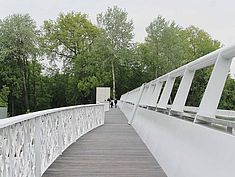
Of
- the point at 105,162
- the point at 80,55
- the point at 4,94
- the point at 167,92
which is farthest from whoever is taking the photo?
the point at 80,55

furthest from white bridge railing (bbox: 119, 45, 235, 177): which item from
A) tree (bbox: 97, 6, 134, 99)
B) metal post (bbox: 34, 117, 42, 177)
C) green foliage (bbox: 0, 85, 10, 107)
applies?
tree (bbox: 97, 6, 134, 99)

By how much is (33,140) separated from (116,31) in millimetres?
51580

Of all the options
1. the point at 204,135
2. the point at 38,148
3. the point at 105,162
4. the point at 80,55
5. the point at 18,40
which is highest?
the point at 18,40

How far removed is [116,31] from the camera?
2239 inches

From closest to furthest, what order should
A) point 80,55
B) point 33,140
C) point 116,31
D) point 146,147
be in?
1. point 33,140
2. point 146,147
3. point 116,31
4. point 80,55

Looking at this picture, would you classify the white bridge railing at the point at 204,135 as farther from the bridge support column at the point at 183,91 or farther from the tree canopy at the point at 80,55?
the tree canopy at the point at 80,55

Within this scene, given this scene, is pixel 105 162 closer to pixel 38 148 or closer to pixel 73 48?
pixel 38 148

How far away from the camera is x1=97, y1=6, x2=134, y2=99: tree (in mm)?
56969

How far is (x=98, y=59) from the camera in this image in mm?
58500

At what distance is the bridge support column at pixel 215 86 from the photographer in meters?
4.62

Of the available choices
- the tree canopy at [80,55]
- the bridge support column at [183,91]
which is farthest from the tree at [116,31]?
the bridge support column at [183,91]

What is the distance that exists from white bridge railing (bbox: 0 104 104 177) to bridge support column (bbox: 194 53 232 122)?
1946 mm

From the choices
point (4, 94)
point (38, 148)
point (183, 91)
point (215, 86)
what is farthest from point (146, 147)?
point (4, 94)

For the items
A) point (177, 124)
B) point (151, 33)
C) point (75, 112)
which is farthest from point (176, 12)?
point (177, 124)
